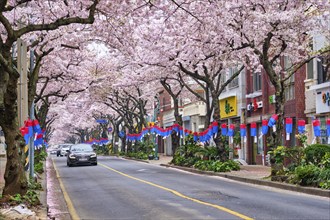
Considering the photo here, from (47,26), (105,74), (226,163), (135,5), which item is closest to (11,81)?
(47,26)

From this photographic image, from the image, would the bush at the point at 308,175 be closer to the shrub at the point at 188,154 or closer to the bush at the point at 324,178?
the bush at the point at 324,178

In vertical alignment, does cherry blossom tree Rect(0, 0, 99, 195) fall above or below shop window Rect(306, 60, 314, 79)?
below

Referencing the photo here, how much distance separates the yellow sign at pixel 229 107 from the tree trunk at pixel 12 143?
1117 inches

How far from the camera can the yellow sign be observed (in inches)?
1567

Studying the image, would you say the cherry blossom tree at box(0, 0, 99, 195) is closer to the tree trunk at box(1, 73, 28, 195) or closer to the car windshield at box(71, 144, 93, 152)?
the tree trunk at box(1, 73, 28, 195)

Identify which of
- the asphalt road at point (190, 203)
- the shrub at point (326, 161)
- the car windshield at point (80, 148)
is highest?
the car windshield at point (80, 148)

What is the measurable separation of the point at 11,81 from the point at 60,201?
4.26 metres

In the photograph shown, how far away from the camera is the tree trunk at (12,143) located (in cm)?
1222

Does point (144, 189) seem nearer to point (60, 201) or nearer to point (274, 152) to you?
point (60, 201)

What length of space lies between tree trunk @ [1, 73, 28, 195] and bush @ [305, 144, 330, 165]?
10236mm

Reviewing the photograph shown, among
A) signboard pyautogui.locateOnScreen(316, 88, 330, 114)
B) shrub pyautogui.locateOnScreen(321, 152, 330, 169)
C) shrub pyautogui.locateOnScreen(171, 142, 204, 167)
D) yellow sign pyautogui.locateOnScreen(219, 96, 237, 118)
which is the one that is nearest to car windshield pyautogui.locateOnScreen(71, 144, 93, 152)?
shrub pyautogui.locateOnScreen(171, 142, 204, 167)

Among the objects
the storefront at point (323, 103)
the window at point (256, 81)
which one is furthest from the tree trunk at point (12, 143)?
the window at point (256, 81)

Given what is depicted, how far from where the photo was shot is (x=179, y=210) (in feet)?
39.5

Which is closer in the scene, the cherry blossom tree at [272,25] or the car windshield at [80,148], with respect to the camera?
the cherry blossom tree at [272,25]
